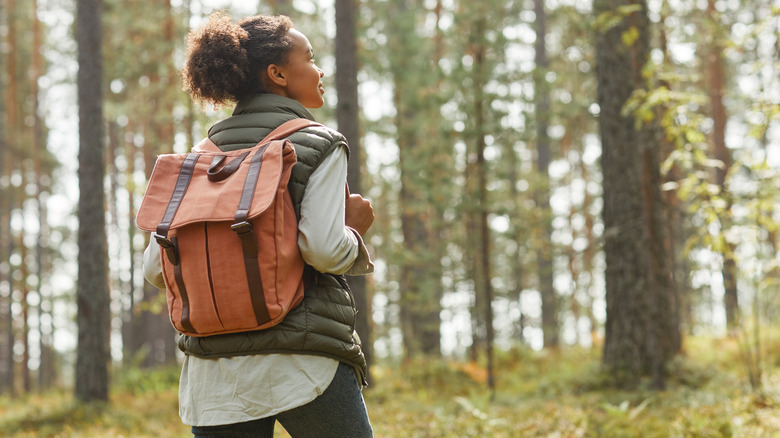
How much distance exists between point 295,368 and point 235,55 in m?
1.03

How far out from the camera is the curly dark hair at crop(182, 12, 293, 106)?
7.44 feet

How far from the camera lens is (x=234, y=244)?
2016 mm

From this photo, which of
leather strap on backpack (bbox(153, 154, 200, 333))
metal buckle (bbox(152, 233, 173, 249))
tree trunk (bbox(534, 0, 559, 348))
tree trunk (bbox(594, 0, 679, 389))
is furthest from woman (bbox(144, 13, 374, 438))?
tree trunk (bbox(534, 0, 559, 348))

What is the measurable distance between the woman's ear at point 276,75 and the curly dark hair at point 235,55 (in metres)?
0.02

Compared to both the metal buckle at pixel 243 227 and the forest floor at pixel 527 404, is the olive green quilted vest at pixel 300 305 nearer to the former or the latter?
the metal buckle at pixel 243 227

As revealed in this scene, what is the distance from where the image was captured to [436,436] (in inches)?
248

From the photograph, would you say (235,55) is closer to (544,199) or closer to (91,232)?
(91,232)

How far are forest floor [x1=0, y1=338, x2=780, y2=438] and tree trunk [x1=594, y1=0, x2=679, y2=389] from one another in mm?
422

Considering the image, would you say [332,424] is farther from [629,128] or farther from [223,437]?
[629,128]

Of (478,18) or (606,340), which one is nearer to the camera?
(606,340)

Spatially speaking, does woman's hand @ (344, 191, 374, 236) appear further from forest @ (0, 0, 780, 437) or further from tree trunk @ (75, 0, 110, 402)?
tree trunk @ (75, 0, 110, 402)

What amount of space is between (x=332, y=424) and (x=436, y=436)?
4.42 m

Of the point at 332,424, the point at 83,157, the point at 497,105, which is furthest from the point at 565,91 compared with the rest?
the point at 332,424

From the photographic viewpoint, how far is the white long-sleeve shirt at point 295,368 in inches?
80.2
